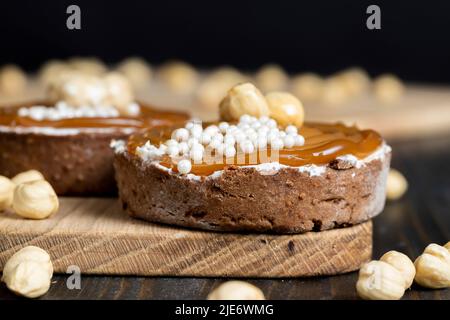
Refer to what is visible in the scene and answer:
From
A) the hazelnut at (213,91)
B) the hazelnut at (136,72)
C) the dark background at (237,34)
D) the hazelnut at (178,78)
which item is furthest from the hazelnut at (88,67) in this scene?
the dark background at (237,34)

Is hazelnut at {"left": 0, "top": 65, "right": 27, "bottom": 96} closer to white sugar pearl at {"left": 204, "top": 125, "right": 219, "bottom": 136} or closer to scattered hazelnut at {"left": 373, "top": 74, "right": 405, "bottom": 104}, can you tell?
scattered hazelnut at {"left": 373, "top": 74, "right": 405, "bottom": 104}

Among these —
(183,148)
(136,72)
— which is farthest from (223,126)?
(136,72)

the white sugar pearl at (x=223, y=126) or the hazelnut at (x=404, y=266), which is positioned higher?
the white sugar pearl at (x=223, y=126)

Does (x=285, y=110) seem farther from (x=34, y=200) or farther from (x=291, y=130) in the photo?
(x=34, y=200)

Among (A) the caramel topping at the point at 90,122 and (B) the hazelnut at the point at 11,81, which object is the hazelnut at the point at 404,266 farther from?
(B) the hazelnut at the point at 11,81

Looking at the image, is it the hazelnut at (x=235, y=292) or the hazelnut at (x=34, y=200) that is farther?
the hazelnut at (x=34, y=200)

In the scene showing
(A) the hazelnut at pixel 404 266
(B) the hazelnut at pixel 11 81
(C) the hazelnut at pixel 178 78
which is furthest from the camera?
(C) the hazelnut at pixel 178 78
